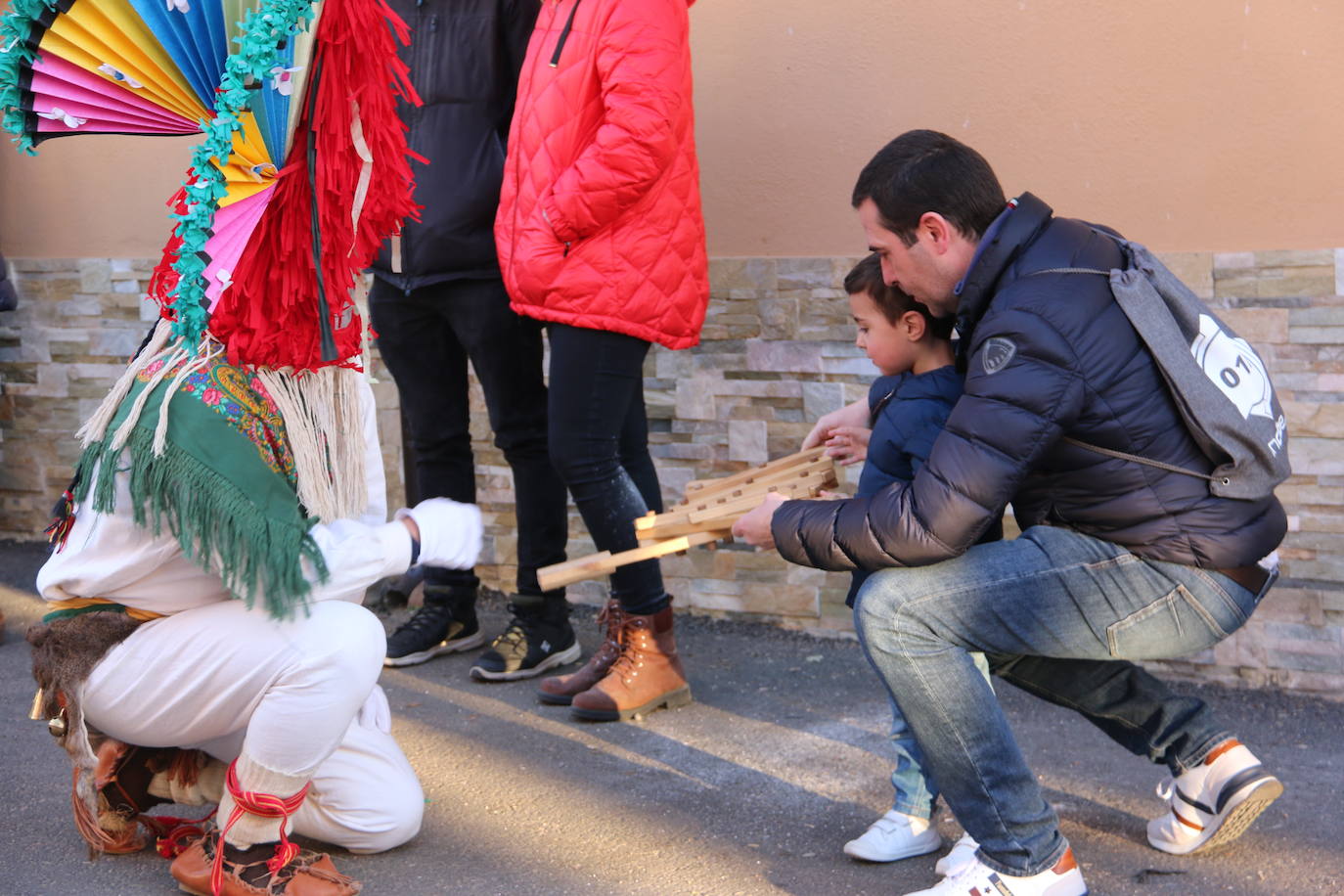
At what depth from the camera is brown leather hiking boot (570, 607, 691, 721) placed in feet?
12.3

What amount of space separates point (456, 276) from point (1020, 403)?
1904 millimetres

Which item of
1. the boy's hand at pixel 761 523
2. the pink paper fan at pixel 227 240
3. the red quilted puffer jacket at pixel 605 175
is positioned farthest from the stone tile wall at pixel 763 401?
the pink paper fan at pixel 227 240

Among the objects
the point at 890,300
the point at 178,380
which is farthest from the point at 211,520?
the point at 890,300

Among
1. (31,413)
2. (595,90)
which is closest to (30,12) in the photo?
(595,90)

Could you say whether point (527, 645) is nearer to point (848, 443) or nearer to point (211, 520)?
point (848, 443)

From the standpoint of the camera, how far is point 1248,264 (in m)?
3.74

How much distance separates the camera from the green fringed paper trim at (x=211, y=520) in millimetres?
2521

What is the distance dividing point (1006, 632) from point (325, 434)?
1388mm

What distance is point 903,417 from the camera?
287 centimetres

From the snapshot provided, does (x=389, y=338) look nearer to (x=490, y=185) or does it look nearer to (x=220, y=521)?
(x=490, y=185)

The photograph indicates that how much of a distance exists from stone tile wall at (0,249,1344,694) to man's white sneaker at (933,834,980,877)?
1423 millimetres

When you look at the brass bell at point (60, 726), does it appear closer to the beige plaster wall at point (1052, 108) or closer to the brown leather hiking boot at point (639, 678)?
the brown leather hiking boot at point (639, 678)

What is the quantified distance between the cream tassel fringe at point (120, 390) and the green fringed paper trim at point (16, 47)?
482 millimetres

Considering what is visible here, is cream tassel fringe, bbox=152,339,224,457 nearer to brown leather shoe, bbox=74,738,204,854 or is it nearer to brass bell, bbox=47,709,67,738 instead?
brass bell, bbox=47,709,67,738
